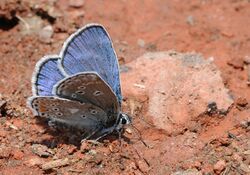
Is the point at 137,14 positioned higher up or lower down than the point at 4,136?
higher up

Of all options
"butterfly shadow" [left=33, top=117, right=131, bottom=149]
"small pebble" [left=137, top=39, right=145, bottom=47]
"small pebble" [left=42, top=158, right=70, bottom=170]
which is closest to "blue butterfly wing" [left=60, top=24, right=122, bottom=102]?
"butterfly shadow" [left=33, top=117, right=131, bottom=149]

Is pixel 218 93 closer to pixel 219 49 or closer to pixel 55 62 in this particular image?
pixel 219 49

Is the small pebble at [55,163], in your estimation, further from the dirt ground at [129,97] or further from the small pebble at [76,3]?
the small pebble at [76,3]

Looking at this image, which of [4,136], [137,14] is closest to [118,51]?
[137,14]

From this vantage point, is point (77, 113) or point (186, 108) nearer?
point (77, 113)

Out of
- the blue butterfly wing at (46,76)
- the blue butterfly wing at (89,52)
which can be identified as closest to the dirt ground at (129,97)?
the blue butterfly wing at (46,76)

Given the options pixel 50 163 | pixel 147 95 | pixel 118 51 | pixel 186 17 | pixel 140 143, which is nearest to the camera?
pixel 50 163

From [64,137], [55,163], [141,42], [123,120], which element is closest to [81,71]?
[123,120]
